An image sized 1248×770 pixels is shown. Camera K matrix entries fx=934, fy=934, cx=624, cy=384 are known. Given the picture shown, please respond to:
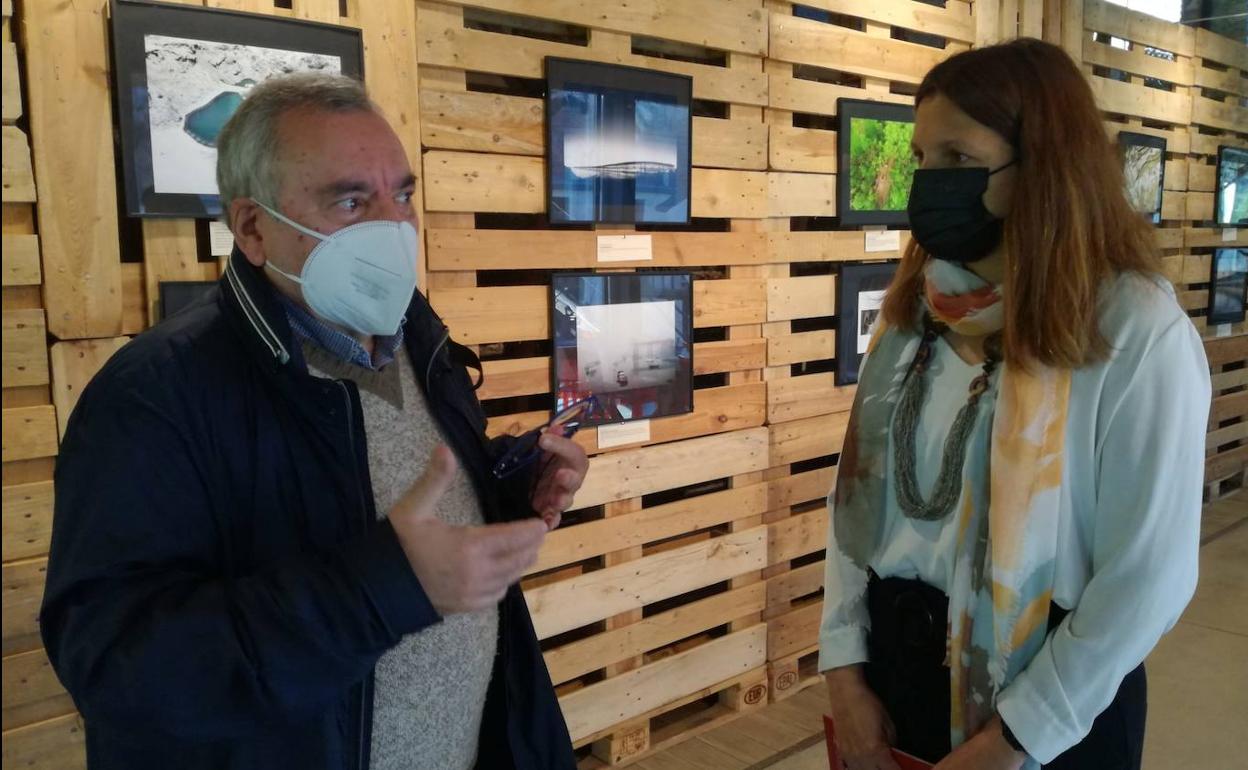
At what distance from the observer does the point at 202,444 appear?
3.99 feet

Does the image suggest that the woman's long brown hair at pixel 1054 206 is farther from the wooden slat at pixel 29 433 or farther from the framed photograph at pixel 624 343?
the wooden slat at pixel 29 433

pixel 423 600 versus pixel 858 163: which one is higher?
pixel 858 163

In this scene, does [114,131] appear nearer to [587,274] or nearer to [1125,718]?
[587,274]

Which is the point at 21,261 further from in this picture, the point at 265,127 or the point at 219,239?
the point at 265,127

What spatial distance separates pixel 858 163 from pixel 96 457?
142 inches

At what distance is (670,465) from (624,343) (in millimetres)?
526

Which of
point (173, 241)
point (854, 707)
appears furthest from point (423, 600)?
point (173, 241)

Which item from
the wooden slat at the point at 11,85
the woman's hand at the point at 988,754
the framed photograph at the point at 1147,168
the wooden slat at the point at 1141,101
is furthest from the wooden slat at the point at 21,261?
the framed photograph at the point at 1147,168

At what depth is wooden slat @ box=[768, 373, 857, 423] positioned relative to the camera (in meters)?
3.92

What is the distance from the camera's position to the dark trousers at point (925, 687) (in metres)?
1.55

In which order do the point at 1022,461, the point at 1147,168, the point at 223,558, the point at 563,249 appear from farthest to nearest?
1. the point at 1147,168
2. the point at 563,249
3. the point at 1022,461
4. the point at 223,558

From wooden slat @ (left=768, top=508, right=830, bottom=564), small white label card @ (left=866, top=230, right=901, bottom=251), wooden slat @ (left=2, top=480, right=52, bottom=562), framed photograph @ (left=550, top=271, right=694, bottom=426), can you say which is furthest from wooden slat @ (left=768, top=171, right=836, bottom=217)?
wooden slat @ (left=2, top=480, right=52, bottom=562)

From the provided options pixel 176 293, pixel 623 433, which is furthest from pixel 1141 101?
pixel 176 293

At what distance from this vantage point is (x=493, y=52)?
2.92 metres
